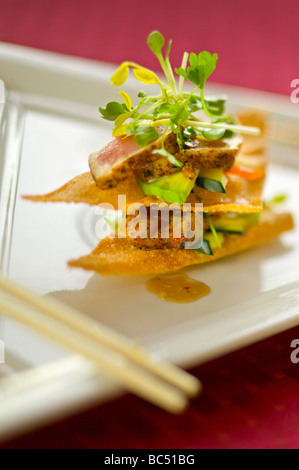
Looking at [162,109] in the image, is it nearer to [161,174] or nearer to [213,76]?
[161,174]

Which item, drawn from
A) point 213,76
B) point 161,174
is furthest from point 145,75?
point 213,76

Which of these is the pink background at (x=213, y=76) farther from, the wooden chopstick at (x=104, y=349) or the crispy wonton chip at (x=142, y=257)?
the crispy wonton chip at (x=142, y=257)

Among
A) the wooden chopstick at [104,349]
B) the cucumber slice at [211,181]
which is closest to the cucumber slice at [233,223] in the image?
the cucumber slice at [211,181]

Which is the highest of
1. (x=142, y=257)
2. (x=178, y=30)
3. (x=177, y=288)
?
(x=178, y=30)

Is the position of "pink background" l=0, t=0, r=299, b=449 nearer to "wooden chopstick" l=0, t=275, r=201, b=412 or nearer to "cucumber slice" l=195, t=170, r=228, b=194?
"wooden chopstick" l=0, t=275, r=201, b=412

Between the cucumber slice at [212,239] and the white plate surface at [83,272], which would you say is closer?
the white plate surface at [83,272]

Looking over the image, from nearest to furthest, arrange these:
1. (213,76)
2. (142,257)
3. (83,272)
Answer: (83,272)
(142,257)
(213,76)
